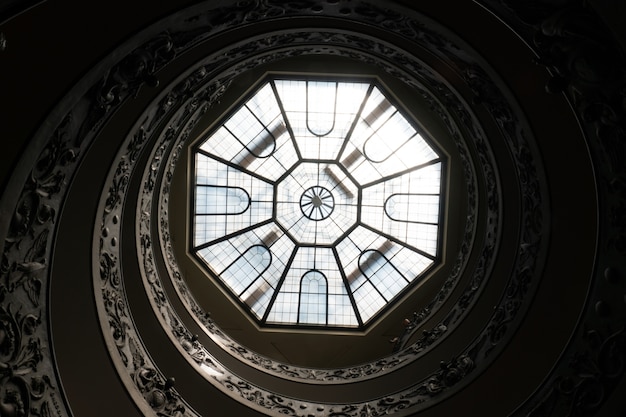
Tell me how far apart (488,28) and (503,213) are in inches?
157

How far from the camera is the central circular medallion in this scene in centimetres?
1391

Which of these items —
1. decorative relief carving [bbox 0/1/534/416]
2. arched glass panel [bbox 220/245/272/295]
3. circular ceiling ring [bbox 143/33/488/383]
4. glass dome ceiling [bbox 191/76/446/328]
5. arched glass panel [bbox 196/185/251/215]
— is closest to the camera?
decorative relief carving [bbox 0/1/534/416]

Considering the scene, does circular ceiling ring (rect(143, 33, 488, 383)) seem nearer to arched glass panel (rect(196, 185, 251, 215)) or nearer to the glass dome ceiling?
the glass dome ceiling

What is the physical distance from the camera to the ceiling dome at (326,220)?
5.52 m

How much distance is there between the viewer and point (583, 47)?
419 centimetres

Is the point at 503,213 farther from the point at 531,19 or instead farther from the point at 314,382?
the point at 314,382

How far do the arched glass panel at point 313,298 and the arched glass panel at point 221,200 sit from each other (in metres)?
2.84

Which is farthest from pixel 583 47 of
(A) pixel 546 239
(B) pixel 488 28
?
(A) pixel 546 239

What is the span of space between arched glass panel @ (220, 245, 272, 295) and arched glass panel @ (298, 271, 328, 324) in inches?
50.4

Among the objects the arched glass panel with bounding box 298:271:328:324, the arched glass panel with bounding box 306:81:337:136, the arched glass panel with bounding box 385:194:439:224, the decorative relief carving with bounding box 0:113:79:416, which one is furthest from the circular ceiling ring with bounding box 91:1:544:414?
the arched glass panel with bounding box 306:81:337:136

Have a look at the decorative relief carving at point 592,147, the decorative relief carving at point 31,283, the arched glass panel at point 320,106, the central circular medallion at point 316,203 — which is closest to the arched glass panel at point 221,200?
the central circular medallion at point 316,203

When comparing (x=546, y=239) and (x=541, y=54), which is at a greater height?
(x=541, y=54)

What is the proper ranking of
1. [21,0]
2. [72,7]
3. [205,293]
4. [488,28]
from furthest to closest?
[205,293] → [488,28] → [72,7] → [21,0]

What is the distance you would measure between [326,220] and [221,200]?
307 cm
